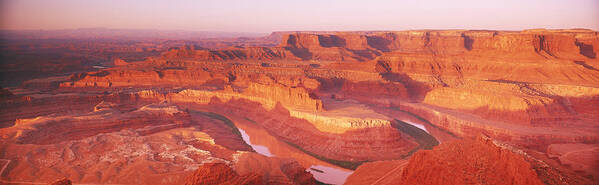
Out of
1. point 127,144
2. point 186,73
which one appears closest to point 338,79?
point 186,73

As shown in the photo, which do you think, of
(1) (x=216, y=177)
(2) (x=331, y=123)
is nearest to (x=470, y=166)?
(1) (x=216, y=177)

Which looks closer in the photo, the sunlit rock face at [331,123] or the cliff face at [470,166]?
the cliff face at [470,166]

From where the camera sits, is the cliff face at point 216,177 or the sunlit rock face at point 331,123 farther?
the sunlit rock face at point 331,123

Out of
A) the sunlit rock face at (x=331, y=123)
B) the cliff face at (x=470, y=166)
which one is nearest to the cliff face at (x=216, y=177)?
the sunlit rock face at (x=331, y=123)

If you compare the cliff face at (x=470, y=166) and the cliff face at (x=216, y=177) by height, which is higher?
the cliff face at (x=470, y=166)

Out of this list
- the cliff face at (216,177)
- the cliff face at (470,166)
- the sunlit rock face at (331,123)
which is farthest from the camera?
the sunlit rock face at (331,123)

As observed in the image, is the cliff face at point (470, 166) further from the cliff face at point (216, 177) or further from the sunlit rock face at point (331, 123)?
the cliff face at point (216, 177)

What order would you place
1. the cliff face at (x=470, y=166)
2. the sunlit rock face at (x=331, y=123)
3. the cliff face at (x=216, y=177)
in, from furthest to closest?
the sunlit rock face at (x=331, y=123) → the cliff face at (x=216, y=177) → the cliff face at (x=470, y=166)

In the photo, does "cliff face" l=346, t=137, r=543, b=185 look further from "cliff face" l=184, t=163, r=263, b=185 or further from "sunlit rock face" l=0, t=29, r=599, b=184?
"cliff face" l=184, t=163, r=263, b=185

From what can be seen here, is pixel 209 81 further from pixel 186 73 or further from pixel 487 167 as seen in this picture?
pixel 487 167
